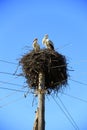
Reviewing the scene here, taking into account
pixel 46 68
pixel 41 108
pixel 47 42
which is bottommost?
pixel 41 108

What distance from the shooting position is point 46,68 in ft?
39.8

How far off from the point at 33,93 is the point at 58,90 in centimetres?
113

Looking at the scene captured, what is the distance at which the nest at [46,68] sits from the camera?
12273 mm

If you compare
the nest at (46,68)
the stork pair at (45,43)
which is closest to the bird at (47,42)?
the stork pair at (45,43)

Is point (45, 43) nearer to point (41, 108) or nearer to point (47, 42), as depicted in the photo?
point (47, 42)

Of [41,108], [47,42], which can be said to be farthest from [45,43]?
[41,108]

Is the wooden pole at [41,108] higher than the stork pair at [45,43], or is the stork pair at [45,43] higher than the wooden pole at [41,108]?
the stork pair at [45,43]

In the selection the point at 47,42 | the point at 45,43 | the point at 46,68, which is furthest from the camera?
the point at 45,43

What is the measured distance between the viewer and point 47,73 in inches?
479

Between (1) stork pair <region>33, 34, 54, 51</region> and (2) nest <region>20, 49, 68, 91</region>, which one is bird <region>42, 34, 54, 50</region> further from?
(2) nest <region>20, 49, 68, 91</region>

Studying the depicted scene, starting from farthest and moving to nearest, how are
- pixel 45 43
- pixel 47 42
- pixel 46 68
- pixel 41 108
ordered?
pixel 45 43 < pixel 47 42 < pixel 46 68 < pixel 41 108

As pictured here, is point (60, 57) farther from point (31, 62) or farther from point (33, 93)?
point (33, 93)

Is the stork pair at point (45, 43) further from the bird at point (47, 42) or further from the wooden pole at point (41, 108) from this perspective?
the wooden pole at point (41, 108)

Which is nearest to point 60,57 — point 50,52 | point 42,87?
point 50,52
